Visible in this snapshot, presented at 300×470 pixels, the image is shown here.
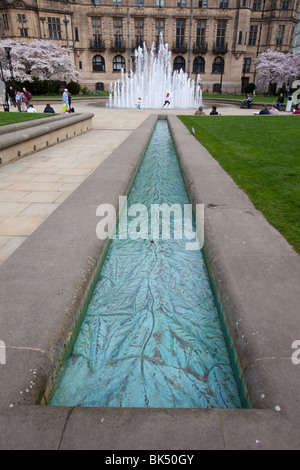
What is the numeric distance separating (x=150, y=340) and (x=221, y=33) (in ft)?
195

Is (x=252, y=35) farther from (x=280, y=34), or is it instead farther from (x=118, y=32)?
(x=118, y=32)

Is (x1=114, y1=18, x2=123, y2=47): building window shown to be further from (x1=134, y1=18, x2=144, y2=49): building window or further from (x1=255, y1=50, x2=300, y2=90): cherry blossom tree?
(x1=255, y1=50, x2=300, y2=90): cherry blossom tree

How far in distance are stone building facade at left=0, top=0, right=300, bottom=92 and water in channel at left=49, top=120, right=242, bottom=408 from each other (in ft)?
169

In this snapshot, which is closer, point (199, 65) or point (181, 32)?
point (181, 32)

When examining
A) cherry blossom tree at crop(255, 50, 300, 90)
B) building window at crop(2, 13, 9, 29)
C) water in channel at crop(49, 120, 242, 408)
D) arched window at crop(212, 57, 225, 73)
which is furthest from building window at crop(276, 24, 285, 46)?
water in channel at crop(49, 120, 242, 408)

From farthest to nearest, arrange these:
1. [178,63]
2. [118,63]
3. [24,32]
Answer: [178,63], [118,63], [24,32]

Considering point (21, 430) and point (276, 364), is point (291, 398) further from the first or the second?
point (21, 430)

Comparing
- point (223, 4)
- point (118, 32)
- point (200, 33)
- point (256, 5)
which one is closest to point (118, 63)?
point (118, 32)

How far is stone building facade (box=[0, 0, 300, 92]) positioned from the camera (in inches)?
1905

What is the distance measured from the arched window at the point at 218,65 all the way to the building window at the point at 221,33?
6.29 feet

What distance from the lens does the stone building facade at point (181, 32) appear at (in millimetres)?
48375

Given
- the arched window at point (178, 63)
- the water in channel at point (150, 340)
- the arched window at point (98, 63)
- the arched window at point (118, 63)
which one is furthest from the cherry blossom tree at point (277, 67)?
the water in channel at point (150, 340)

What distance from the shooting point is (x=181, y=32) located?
50.7 meters

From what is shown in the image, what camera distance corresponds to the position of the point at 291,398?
179 centimetres
